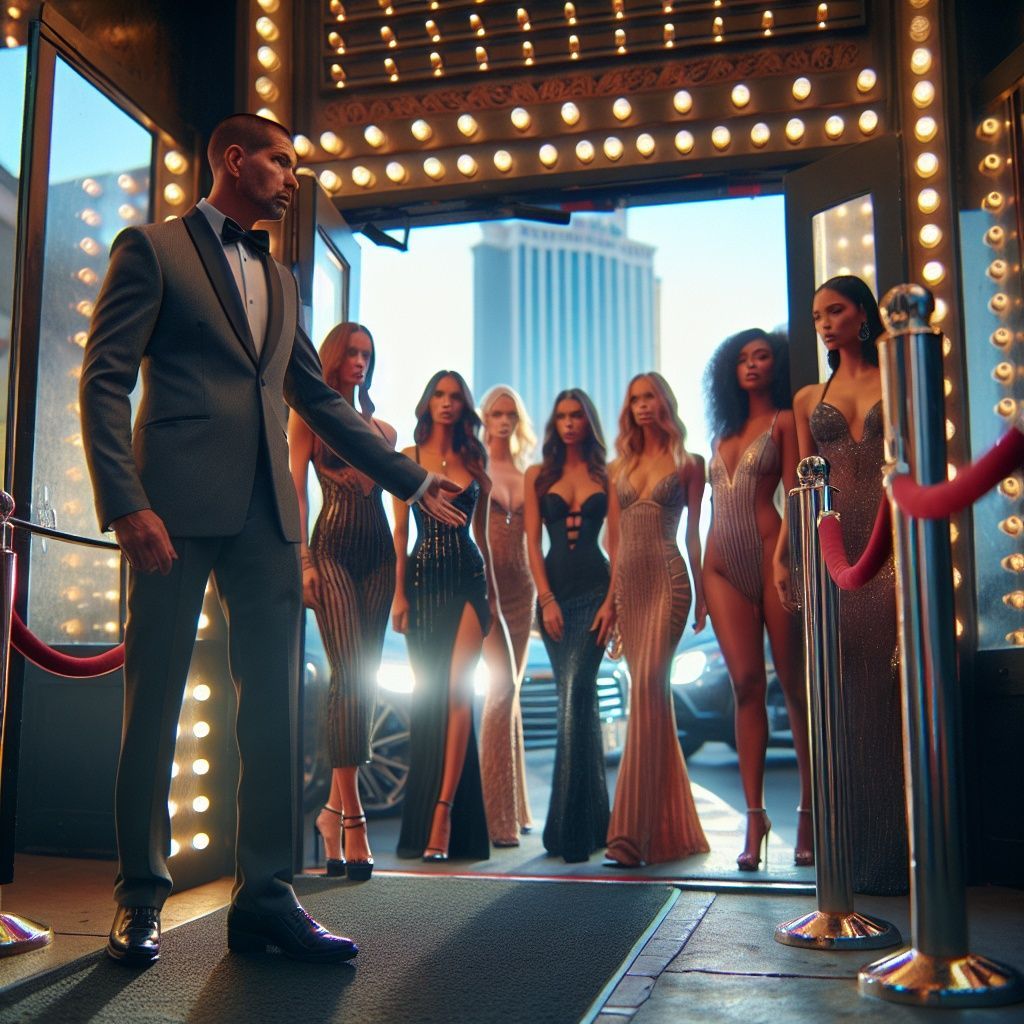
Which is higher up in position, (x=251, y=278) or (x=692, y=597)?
(x=251, y=278)

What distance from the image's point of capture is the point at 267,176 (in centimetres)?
309

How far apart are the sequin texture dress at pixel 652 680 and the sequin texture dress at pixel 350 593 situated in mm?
1021

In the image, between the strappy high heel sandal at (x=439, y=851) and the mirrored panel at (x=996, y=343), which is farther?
the strappy high heel sandal at (x=439, y=851)

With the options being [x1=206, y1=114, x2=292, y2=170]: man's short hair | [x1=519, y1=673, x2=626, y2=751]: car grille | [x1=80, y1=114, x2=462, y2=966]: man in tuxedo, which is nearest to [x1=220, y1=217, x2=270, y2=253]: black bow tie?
[x1=80, y1=114, x2=462, y2=966]: man in tuxedo

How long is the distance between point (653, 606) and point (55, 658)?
250cm

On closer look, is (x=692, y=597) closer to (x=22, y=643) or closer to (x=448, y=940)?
(x=448, y=940)

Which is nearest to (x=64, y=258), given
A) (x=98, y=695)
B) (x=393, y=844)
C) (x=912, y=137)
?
(x=98, y=695)

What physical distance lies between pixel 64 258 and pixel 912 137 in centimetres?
333

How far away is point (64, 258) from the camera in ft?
15.8

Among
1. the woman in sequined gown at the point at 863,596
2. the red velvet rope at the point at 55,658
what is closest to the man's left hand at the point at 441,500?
the red velvet rope at the point at 55,658

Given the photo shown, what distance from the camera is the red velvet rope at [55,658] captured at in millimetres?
3271

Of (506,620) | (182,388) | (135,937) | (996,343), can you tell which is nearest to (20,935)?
(135,937)

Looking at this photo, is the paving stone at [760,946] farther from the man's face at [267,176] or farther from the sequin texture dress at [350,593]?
the man's face at [267,176]

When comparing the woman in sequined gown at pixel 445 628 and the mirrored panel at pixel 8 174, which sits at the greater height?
the mirrored panel at pixel 8 174
